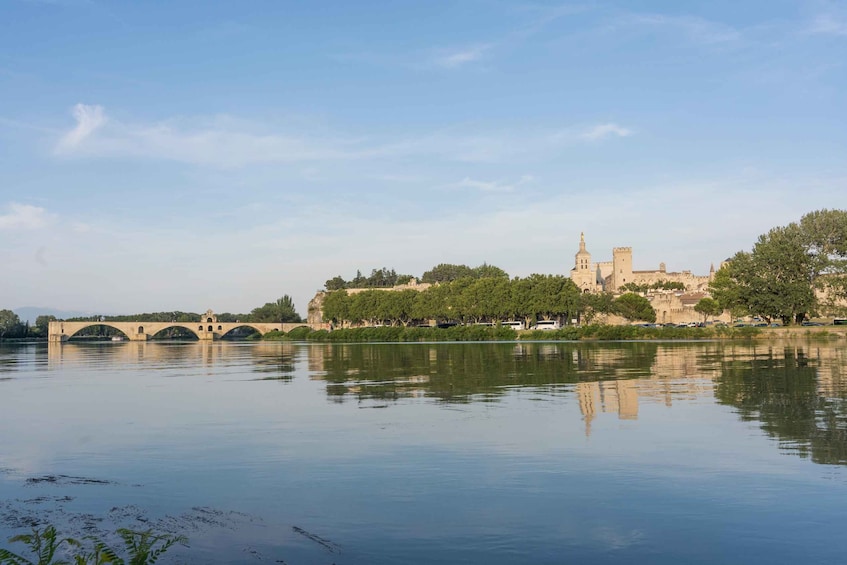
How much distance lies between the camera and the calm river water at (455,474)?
991cm

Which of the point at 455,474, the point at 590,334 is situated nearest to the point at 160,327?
the point at 590,334

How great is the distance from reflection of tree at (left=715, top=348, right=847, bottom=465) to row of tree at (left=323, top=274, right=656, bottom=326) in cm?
8064

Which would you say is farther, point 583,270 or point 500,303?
point 583,270

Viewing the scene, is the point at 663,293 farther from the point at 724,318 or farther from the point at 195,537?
the point at 195,537

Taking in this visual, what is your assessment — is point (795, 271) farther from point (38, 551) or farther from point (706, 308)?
point (38, 551)

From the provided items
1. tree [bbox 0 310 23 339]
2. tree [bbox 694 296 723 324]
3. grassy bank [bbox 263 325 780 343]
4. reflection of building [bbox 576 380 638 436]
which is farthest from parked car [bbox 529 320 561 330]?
tree [bbox 0 310 23 339]

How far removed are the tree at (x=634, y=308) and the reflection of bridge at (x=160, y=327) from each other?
Answer: 72.6m

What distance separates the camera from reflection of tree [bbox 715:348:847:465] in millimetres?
15477

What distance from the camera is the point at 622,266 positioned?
196m

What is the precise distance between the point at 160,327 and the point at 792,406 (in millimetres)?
182081

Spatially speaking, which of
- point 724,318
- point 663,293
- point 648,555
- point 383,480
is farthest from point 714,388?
point 663,293

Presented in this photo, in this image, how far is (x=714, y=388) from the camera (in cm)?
2700

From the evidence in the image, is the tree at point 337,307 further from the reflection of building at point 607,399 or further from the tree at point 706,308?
the reflection of building at point 607,399

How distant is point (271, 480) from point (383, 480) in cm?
205
